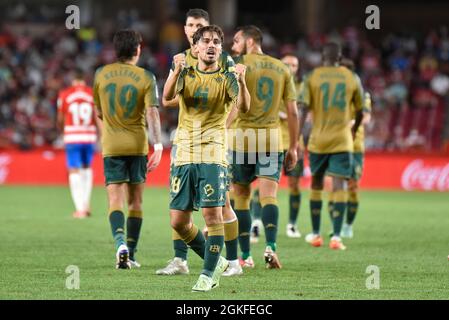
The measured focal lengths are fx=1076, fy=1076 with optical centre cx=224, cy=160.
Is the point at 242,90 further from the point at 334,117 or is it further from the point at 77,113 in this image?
the point at 77,113

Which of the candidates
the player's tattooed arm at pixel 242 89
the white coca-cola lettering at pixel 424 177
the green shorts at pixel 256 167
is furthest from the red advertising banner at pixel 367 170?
the player's tattooed arm at pixel 242 89

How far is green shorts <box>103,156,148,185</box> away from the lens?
10.7m

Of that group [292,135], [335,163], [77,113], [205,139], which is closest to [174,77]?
[205,139]

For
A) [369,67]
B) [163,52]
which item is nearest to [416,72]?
[369,67]

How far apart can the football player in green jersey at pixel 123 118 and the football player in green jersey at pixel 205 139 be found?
1558 mm

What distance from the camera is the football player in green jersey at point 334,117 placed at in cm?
1303

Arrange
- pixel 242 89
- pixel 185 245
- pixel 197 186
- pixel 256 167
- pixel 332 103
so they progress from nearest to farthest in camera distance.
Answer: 1. pixel 197 186
2. pixel 242 89
3. pixel 185 245
4. pixel 256 167
5. pixel 332 103

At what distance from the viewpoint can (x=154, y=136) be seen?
10.1 metres

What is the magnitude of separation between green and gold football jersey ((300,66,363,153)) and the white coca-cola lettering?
12262mm

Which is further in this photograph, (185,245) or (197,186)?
(185,245)

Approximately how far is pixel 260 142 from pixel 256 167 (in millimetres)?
262

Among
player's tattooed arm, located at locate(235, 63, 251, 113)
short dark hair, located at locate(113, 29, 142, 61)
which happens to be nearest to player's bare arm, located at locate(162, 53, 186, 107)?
player's tattooed arm, located at locate(235, 63, 251, 113)

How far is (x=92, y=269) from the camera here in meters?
10.5

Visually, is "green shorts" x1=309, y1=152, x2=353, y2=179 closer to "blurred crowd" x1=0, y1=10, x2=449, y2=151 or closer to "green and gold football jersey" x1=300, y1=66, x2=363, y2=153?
"green and gold football jersey" x1=300, y1=66, x2=363, y2=153
